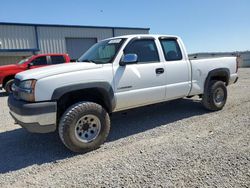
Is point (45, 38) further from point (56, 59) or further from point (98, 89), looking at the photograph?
point (98, 89)

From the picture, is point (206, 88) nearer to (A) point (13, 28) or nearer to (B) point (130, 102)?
(B) point (130, 102)

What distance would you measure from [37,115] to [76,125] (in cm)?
65

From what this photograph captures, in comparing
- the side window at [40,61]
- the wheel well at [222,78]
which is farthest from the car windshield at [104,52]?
the side window at [40,61]

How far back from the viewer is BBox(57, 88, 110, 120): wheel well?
4191mm

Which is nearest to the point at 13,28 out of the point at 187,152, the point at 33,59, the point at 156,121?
the point at 33,59

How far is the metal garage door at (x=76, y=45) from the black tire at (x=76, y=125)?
20.3 meters

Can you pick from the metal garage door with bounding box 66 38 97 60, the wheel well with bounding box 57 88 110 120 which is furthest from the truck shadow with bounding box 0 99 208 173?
the metal garage door with bounding box 66 38 97 60

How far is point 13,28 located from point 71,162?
1961cm

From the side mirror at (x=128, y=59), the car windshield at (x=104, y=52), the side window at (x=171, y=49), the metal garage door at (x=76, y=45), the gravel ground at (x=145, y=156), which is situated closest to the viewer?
the gravel ground at (x=145, y=156)

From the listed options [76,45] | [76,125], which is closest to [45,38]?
[76,45]

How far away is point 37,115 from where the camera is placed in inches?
147

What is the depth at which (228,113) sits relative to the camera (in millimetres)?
6195

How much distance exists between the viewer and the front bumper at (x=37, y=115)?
3.73m

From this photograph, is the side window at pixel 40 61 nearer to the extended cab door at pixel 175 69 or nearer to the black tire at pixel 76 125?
the extended cab door at pixel 175 69
